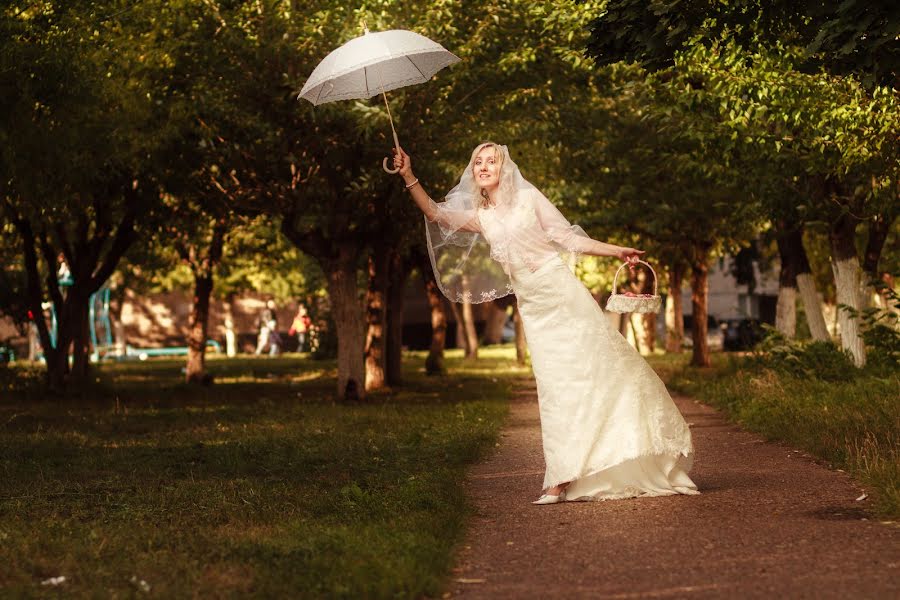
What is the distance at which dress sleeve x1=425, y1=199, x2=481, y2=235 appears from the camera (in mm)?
9703

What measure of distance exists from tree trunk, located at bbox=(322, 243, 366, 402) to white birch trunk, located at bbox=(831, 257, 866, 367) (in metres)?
6.99

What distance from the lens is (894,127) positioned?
13711mm

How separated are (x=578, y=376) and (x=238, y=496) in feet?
8.09

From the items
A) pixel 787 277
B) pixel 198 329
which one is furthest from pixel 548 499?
A: pixel 198 329

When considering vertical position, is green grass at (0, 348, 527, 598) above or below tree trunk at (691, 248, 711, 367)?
below

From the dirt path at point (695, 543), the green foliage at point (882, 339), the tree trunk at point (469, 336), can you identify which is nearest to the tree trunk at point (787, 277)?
the green foliage at point (882, 339)

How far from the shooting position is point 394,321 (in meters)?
28.0

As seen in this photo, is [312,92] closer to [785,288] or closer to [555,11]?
[555,11]

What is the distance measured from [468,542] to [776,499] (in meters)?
2.31

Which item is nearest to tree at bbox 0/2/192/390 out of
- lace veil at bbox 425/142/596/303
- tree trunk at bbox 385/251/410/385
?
tree trunk at bbox 385/251/410/385

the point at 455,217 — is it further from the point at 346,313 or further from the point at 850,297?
the point at 346,313

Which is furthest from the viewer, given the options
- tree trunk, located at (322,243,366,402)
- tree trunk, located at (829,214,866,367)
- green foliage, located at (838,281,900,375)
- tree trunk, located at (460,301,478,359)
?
tree trunk, located at (460,301,478,359)

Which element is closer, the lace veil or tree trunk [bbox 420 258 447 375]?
the lace veil

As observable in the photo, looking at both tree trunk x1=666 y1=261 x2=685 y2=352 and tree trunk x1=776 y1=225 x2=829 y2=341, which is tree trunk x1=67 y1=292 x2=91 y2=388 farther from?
tree trunk x1=666 y1=261 x2=685 y2=352
